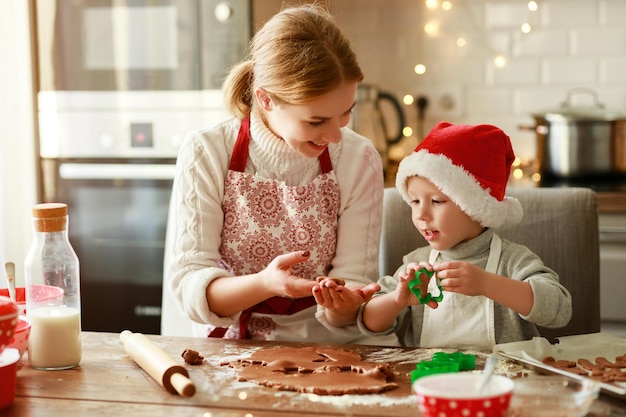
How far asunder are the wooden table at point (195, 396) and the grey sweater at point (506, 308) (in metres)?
0.17

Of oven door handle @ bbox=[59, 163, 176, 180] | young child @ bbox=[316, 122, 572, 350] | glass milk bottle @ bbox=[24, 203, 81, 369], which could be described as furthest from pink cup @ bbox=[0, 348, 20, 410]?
oven door handle @ bbox=[59, 163, 176, 180]

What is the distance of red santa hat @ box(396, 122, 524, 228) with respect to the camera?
157 cm

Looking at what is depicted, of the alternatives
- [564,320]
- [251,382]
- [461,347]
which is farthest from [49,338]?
[564,320]

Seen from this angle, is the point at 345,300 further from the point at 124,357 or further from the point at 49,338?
the point at 49,338

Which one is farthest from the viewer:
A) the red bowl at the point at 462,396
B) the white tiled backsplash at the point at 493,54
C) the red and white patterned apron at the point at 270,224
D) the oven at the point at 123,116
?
the white tiled backsplash at the point at 493,54

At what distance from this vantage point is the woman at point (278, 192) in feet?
5.38

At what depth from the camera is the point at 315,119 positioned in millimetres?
1624

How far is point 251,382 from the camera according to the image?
1.32 metres

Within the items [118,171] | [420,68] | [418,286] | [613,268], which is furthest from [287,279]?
[420,68]

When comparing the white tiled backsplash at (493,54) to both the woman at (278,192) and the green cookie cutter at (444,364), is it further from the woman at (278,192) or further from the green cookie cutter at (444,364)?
the green cookie cutter at (444,364)

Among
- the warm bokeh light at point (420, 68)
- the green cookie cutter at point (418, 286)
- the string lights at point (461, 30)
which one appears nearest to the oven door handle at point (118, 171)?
the warm bokeh light at point (420, 68)

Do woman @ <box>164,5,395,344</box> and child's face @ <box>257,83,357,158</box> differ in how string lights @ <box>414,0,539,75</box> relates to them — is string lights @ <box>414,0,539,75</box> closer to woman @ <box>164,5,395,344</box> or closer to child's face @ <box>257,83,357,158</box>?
woman @ <box>164,5,395,344</box>

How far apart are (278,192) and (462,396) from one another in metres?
0.84

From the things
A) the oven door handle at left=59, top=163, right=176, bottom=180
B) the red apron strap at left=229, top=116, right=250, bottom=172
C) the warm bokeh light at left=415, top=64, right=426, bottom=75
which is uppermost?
the warm bokeh light at left=415, top=64, right=426, bottom=75
